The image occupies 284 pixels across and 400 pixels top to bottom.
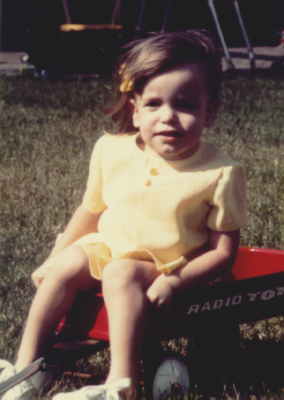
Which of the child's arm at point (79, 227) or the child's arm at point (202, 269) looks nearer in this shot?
the child's arm at point (202, 269)

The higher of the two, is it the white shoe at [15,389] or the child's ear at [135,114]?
the child's ear at [135,114]

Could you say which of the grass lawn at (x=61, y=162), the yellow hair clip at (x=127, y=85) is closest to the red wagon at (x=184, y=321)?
the grass lawn at (x=61, y=162)

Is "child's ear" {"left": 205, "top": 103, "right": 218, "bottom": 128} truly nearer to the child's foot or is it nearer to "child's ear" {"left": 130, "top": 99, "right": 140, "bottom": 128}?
"child's ear" {"left": 130, "top": 99, "right": 140, "bottom": 128}

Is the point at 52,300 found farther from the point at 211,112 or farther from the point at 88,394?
the point at 211,112

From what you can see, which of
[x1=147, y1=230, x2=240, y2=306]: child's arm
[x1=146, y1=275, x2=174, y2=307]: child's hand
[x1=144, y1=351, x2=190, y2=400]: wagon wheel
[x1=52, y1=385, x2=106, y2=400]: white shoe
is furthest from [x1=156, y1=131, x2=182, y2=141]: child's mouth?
[x1=52, y1=385, x2=106, y2=400]: white shoe

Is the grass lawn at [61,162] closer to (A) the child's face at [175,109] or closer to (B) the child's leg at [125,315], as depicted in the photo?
(B) the child's leg at [125,315]

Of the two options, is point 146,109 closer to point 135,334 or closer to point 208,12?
point 135,334

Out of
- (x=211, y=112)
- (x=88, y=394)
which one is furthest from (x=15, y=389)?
(x=211, y=112)

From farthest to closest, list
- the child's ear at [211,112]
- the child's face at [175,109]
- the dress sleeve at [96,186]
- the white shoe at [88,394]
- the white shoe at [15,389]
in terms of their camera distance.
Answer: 1. the dress sleeve at [96,186]
2. the child's ear at [211,112]
3. the child's face at [175,109]
4. the white shoe at [15,389]
5. the white shoe at [88,394]
